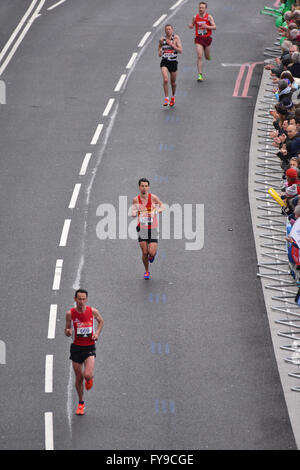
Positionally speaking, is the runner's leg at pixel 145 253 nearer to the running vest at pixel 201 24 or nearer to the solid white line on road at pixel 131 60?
the running vest at pixel 201 24

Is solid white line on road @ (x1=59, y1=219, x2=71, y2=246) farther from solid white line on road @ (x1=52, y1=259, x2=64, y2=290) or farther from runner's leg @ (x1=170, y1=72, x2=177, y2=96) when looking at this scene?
runner's leg @ (x1=170, y1=72, x2=177, y2=96)

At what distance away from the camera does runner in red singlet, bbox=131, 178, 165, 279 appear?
18172 millimetres

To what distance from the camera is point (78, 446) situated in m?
14.1

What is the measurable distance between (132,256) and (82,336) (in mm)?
5493

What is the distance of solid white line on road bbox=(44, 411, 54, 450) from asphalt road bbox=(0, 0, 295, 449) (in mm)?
104

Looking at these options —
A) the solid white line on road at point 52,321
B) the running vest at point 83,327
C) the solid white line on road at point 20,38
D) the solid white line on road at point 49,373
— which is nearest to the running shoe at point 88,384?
the running vest at point 83,327

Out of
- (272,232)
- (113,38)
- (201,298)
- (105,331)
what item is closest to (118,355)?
(105,331)

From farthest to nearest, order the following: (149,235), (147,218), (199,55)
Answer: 1. (199,55)
2. (149,235)
3. (147,218)

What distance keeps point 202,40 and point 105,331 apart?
1371 cm

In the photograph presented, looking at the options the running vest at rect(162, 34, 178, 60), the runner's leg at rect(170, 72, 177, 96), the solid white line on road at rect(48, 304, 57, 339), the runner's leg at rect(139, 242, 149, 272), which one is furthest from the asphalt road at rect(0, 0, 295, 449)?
the running vest at rect(162, 34, 178, 60)

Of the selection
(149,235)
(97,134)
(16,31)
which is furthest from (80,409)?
(16,31)

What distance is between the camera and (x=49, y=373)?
15906 mm

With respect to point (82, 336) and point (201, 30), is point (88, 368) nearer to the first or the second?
point (82, 336)

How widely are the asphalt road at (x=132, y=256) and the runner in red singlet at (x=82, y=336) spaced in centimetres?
80
